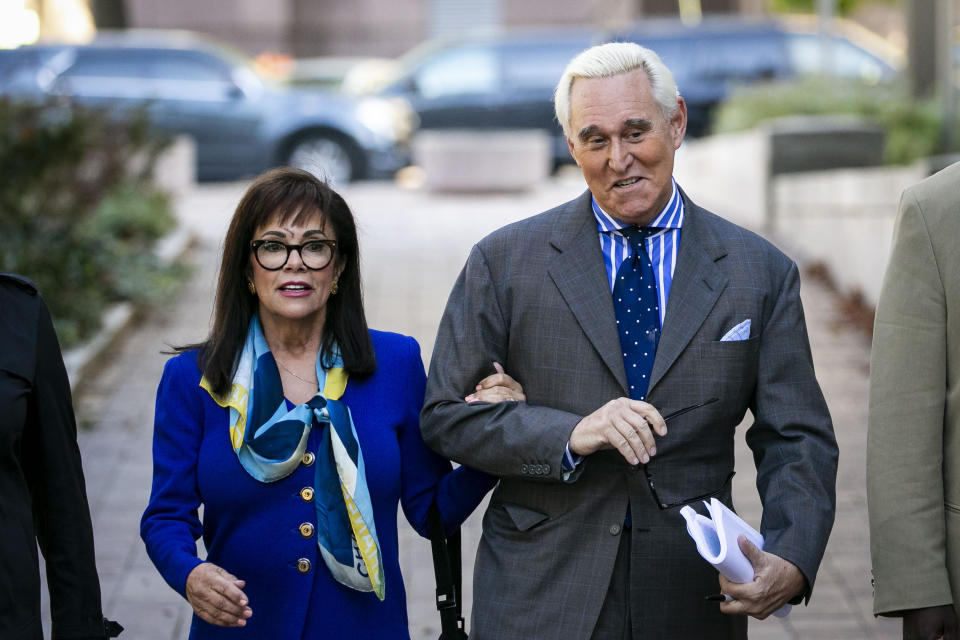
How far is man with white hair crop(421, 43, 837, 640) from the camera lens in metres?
3.27

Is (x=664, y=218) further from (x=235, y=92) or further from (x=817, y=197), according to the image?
(x=235, y=92)

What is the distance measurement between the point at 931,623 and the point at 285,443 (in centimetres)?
150

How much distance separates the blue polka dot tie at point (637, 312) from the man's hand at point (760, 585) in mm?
449

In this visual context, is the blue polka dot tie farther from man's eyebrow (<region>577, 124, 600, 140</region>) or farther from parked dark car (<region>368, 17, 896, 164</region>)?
parked dark car (<region>368, 17, 896, 164</region>)

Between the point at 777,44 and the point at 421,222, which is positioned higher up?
the point at 777,44

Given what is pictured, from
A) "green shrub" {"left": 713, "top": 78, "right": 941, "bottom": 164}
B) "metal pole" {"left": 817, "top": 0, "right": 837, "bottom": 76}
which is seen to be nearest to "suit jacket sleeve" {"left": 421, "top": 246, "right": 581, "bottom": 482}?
"green shrub" {"left": 713, "top": 78, "right": 941, "bottom": 164}

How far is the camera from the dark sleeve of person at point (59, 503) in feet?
10.0

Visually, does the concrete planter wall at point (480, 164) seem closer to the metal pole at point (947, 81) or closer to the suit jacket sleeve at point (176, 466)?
the metal pole at point (947, 81)

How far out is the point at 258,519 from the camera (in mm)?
3379

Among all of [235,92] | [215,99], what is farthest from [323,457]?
[215,99]

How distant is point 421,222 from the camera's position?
590 inches

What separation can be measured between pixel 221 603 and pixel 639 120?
4.70 feet

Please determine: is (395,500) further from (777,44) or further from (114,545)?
(777,44)

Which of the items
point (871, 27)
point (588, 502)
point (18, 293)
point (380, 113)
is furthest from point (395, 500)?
point (871, 27)
